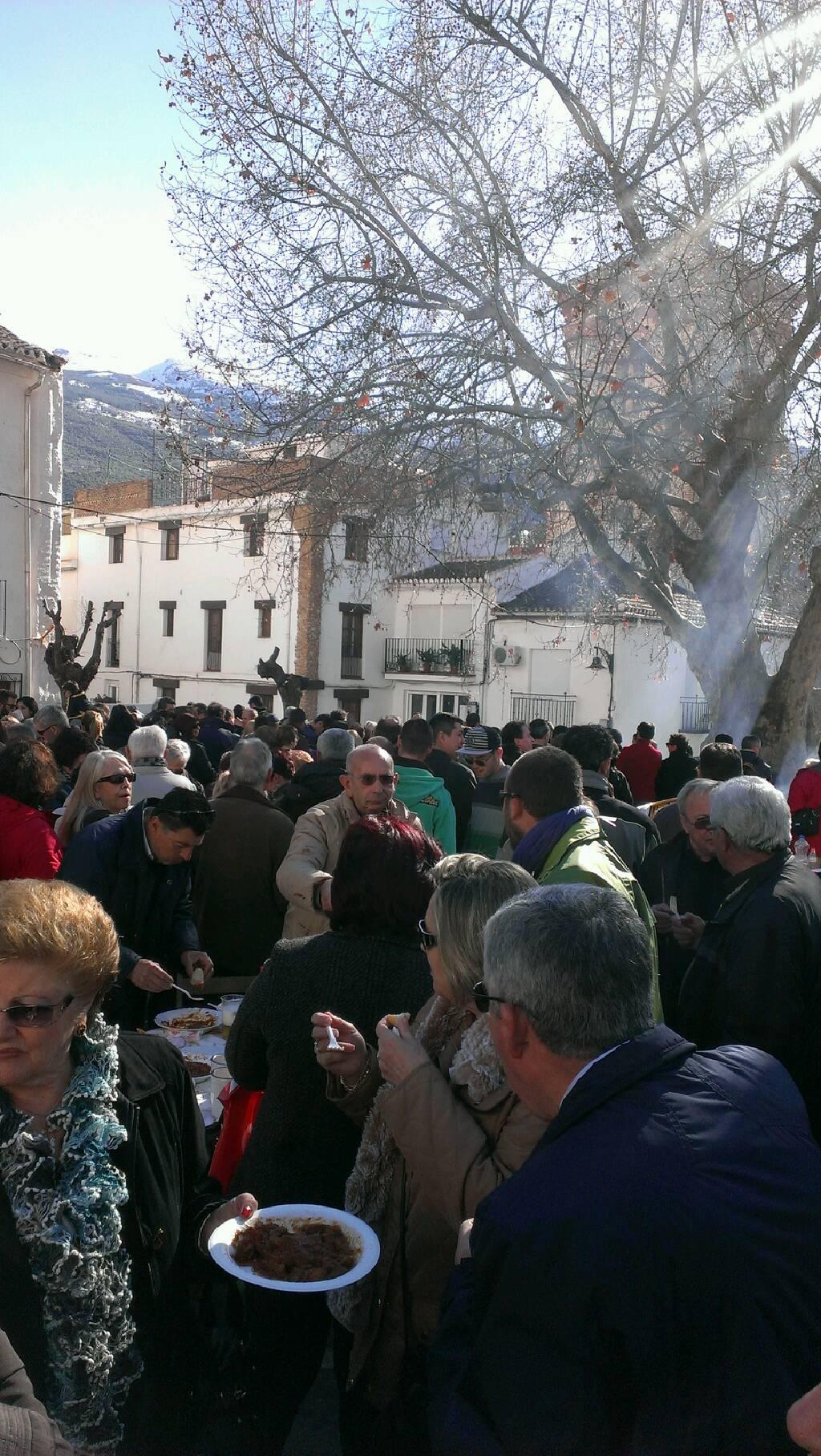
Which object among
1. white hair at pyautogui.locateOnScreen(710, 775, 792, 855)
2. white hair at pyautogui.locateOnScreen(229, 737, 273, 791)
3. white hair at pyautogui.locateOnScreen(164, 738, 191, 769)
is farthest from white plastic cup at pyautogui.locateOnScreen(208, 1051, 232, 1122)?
white hair at pyautogui.locateOnScreen(164, 738, 191, 769)

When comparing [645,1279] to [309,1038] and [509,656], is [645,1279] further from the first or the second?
[509,656]

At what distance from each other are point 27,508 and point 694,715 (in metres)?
18.4

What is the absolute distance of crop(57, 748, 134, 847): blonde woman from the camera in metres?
4.96

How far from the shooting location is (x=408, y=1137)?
2.08 meters

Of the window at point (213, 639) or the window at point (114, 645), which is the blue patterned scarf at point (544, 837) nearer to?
the window at point (213, 639)

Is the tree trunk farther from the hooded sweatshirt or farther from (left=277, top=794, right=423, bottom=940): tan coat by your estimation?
(left=277, top=794, right=423, bottom=940): tan coat

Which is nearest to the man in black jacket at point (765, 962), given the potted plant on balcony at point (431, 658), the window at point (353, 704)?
the potted plant on balcony at point (431, 658)

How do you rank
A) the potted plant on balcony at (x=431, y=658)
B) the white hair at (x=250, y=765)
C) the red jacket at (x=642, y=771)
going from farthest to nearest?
1. the potted plant on balcony at (x=431, y=658)
2. the red jacket at (x=642, y=771)
3. the white hair at (x=250, y=765)

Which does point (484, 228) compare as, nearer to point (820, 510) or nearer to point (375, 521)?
point (375, 521)

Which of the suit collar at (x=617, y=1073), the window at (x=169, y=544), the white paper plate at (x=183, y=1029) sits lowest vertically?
the white paper plate at (x=183, y=1029)

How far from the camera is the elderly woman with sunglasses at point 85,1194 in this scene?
6.14ft

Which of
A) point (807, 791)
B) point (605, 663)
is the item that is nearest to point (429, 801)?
point (807, 791)

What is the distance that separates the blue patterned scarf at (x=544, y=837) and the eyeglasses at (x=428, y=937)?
0.92 meters

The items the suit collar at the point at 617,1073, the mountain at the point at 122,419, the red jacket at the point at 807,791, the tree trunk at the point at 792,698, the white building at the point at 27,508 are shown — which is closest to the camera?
the suit collar at the point at 617,1073
